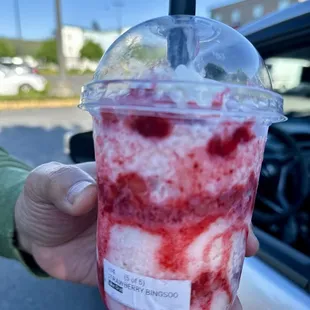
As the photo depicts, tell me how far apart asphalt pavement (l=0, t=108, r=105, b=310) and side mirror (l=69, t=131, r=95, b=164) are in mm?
Answer: 604

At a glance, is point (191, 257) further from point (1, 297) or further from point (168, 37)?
point (1, 297)

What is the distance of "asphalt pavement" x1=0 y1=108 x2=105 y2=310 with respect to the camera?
1.82m

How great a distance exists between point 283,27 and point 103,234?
1.01 meters

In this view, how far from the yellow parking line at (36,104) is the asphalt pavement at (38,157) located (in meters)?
0.64

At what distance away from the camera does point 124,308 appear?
804 mm

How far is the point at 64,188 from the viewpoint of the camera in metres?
1.02

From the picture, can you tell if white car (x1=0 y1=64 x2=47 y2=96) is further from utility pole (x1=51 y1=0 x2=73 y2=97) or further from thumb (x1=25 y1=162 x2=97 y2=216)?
thumb (x1=25 y1=162 x2=97 y2=216)

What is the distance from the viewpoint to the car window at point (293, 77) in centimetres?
185

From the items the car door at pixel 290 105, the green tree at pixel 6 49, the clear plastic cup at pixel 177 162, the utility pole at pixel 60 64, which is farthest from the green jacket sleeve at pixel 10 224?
the green tree at pixel 6 49

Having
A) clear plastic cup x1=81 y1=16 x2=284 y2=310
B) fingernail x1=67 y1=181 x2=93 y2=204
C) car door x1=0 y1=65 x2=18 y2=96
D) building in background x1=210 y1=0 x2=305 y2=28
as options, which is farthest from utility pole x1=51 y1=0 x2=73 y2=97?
building in background x1=210 y1=0 x2=305 y2=28

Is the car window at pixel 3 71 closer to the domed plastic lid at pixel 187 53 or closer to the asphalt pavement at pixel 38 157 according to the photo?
the asphalt pavement at pixel 38 157

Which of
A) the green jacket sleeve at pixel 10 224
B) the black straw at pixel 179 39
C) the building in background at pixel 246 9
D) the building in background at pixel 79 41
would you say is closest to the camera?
the black straw at pixel 179 39

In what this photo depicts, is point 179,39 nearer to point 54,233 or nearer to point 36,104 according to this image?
point 54,233

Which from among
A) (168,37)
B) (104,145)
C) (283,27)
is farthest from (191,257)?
(283,27)
